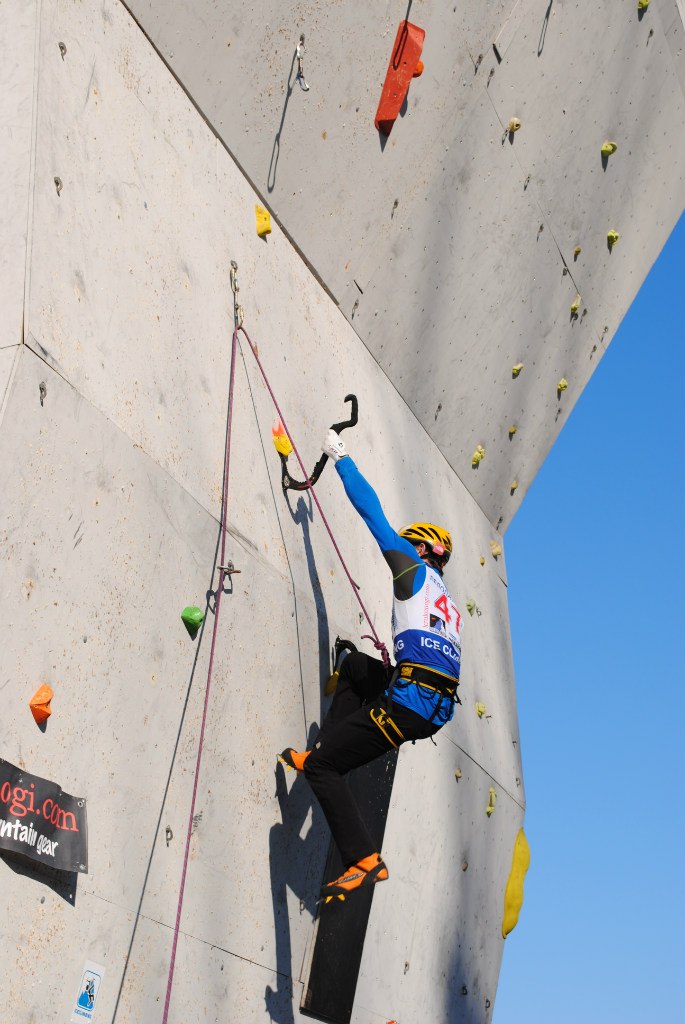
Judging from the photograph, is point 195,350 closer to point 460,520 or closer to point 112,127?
point 112,127

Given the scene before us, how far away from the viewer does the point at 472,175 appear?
466 centimetres

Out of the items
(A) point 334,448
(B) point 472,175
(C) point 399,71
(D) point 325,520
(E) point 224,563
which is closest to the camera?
(E) point 224,563

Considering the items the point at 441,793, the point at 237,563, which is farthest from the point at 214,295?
the point at 441,793

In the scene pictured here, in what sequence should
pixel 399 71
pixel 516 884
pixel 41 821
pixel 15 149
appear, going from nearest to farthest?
1. pixel 41 821
2. pixel 15 149
3. pixel 399 71
4. pixel 516 884

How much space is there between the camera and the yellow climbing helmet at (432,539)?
3715 mm

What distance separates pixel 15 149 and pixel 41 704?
4.05ft

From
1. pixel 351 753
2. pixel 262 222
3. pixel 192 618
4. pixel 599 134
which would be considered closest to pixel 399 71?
pixel 262 222

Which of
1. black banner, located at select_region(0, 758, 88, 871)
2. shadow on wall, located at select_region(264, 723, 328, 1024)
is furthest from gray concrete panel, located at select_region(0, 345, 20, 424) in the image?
shadow on wall, located at select_region(264, 723, 328, 1024)

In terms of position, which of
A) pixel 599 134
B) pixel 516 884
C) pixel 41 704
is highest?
pixel 599 134

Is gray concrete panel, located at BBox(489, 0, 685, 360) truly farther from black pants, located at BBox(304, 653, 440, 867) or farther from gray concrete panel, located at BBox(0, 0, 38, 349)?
black pants, located at BBox(304, 653, 440, 867)

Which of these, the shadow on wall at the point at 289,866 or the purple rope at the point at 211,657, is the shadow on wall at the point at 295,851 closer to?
the shadow on wall at the point at 289,866

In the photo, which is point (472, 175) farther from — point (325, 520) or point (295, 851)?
point (295, 851)

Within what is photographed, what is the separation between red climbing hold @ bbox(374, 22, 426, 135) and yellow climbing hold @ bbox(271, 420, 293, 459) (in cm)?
122

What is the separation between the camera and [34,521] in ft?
8.41
